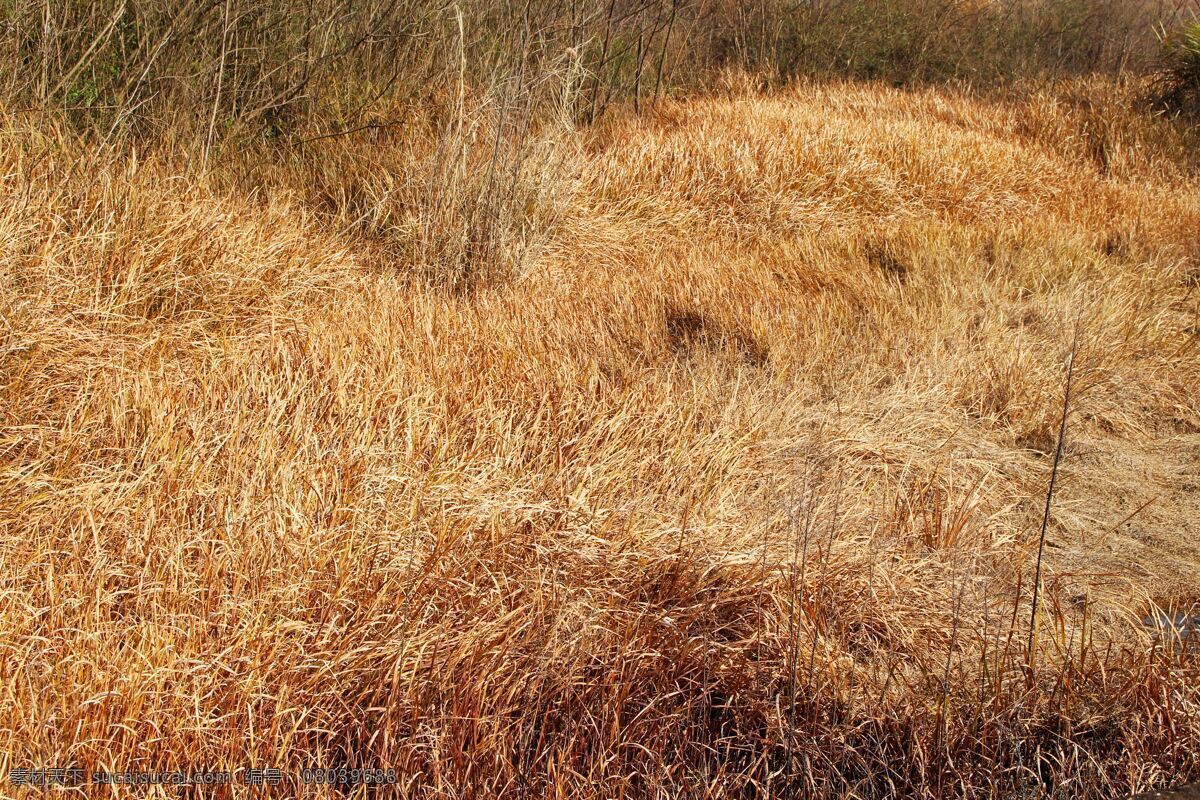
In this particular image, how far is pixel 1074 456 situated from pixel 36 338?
11.6ft

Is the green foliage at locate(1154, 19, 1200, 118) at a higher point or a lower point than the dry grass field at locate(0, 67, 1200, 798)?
higher

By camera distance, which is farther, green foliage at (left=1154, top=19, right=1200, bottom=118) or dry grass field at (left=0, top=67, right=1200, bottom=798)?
green foliage at (left=1154, top=19, right=1200, bottom=118)

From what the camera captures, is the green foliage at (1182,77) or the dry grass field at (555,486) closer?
the dry grass field at (555,486)

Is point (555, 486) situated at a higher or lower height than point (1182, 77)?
lower

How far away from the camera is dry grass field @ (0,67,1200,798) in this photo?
1984 millimetres

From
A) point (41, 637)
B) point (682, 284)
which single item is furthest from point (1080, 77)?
point (41, 637)

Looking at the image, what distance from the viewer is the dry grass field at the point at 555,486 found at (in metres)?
1.98

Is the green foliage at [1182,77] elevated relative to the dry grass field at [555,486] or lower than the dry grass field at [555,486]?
elevated

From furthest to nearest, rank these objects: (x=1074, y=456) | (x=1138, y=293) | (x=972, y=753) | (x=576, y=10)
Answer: (x=576, y=10) < (x=1138, y=293) < (x=1074, y=456) < (x=972, y=753)

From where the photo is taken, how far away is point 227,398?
292 cm

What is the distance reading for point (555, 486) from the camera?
2717 millimetres

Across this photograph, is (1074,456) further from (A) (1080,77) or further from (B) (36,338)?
(A) (1080,77)

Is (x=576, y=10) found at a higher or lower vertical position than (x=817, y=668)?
higher

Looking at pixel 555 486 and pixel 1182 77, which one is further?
pixel 1182 77
